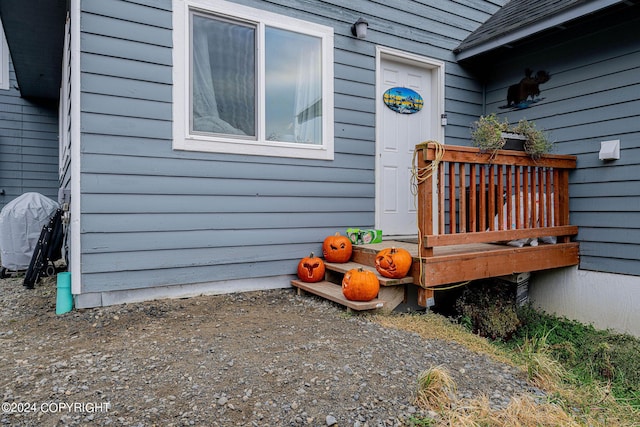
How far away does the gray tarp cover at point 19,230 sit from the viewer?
465 cm

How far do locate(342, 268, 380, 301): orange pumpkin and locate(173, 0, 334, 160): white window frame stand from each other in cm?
143

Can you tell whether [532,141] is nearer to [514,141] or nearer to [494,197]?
[514,141]

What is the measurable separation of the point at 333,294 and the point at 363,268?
15.2 inches

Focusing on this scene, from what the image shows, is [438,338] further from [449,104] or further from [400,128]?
[449,104]

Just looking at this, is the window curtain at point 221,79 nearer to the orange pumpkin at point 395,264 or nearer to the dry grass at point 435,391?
the orange pumpkin at point 395,264

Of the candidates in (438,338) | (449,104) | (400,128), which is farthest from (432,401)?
(449,104)

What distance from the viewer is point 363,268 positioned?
11.6 ft

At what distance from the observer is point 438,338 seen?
283cm

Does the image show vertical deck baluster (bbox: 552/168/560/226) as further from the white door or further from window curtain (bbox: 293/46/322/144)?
window curtain (bbox: 293/46/322/144)

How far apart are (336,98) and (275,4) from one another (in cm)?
106

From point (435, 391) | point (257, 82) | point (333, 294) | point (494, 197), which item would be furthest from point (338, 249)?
point (435, 391)

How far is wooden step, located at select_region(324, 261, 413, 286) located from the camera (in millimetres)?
3195

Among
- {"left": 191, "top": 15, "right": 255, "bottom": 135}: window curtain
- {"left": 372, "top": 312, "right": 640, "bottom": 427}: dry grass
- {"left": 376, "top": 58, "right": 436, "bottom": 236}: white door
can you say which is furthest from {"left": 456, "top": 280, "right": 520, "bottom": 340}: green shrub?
{"left": 191, "top": 15, "right": 255, "bottom": 135}: window curtain

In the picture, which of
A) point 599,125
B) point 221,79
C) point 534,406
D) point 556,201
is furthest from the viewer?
point 556,201
